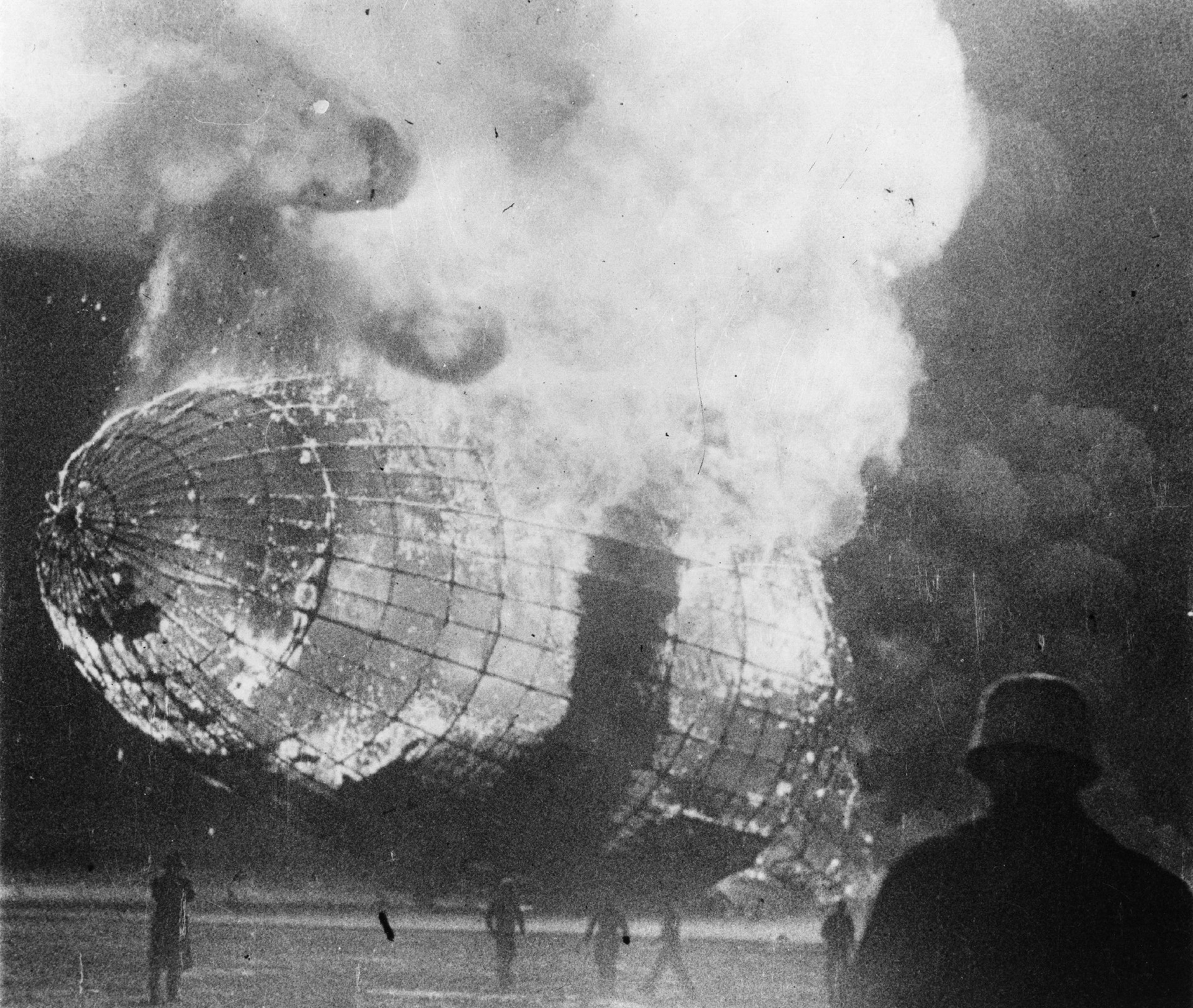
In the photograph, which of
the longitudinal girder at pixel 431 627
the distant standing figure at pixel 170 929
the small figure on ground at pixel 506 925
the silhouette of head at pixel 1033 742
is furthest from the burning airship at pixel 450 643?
the silhouette of head at pixel 1033 742

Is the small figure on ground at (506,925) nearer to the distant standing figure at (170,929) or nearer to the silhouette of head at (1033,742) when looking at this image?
the distant standing figure at (170,929)

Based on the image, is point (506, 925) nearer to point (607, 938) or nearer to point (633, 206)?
point (607, 938)

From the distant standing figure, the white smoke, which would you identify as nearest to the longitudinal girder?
the white smoke

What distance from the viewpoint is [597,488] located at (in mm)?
4465

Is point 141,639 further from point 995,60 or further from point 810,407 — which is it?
point 995,60

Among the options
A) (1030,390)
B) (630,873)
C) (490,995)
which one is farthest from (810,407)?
(490,995)

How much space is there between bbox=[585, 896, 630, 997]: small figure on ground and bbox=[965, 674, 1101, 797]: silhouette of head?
1415 millimetres

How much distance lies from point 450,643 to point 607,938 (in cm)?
117

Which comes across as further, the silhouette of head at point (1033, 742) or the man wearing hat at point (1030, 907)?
the silhouette of head at point (1033, 742)

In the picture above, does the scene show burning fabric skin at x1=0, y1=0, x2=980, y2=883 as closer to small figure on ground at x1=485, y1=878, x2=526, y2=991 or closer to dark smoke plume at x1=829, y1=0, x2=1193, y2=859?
dark smoke plume at x1=829, y1=0, x2=1193, y2=859

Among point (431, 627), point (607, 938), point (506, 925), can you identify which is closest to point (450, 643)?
point (431, 627)

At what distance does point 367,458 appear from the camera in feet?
14.9

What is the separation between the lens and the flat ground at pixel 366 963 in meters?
4.32

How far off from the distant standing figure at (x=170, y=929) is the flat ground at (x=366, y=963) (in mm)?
45
